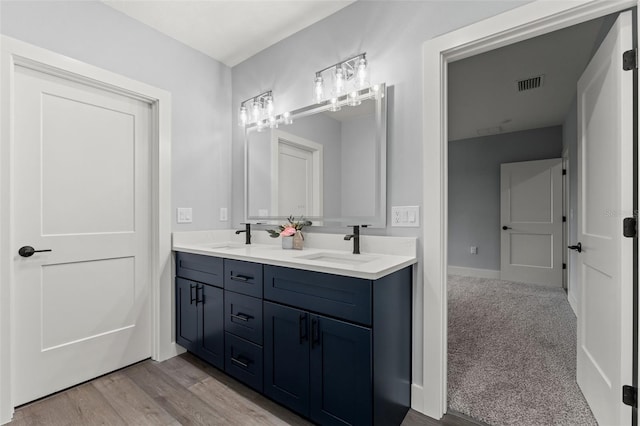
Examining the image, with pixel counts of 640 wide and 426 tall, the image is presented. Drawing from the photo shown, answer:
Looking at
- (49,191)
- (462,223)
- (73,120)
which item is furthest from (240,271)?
(462,223)

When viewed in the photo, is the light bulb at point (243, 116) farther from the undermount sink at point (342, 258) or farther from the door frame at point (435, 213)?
the door frame at point (435, 213)

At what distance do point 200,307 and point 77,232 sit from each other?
95 centimetres

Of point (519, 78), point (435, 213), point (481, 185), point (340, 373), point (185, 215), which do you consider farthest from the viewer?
point (481, 185)

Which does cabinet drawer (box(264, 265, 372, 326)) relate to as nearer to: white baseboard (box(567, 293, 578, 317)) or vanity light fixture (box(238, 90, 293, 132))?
vanity light fixture (box(238, 90, 293, 132))

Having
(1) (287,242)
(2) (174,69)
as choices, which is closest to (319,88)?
(1) (287,242)

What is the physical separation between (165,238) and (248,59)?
1718 mm

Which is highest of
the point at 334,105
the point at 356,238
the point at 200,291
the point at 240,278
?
the point at 334,105

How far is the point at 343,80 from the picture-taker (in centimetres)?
202

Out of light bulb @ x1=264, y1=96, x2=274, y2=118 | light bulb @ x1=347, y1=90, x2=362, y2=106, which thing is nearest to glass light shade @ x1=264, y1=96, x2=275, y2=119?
light bulb @ x1=264, y1=96, x2=274, y2=118

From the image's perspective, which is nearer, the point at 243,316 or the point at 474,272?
the point at 243,316

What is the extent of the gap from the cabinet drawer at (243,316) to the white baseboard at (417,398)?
0.93 meters

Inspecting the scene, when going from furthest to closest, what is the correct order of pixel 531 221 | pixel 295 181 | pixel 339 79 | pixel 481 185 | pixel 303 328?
1. pixel 481 185
2. pixel 531 221
3. pixel 295 181
4. pixel 339 79
5. pixel 303 328

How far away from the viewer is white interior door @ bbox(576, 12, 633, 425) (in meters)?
1.32

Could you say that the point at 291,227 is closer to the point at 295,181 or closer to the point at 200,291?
the point at 295,181
